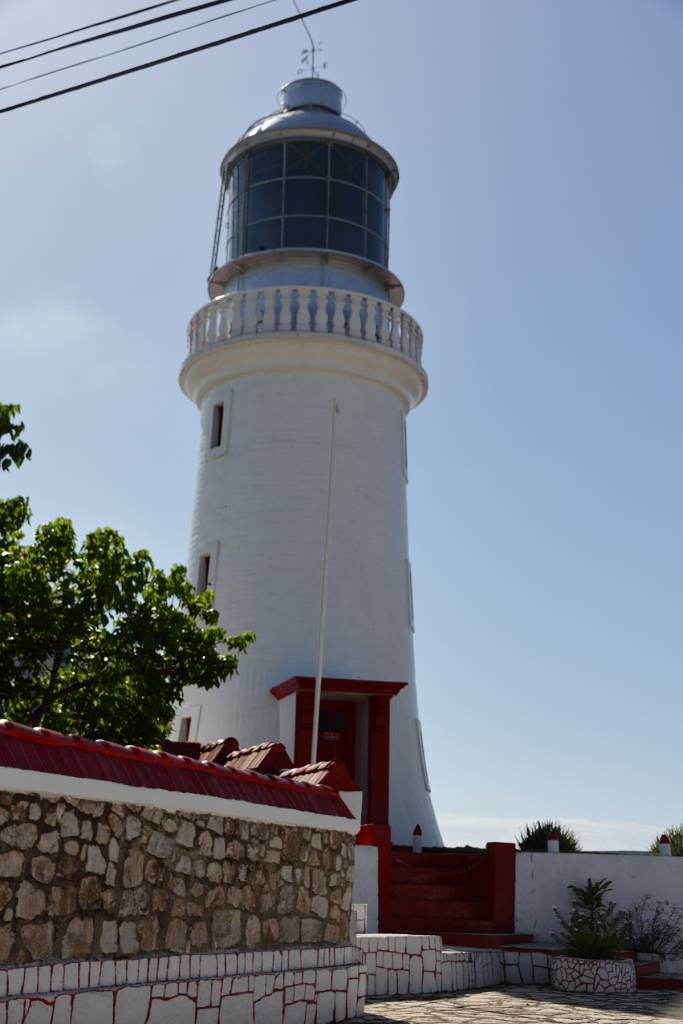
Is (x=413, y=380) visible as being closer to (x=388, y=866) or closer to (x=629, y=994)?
(x=388, y=866)

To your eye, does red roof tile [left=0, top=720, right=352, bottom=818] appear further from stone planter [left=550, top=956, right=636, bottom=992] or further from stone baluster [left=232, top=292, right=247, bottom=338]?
stone baluster [left=232, top=292, right=247, bottom=338]

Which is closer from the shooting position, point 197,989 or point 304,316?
point 197,989

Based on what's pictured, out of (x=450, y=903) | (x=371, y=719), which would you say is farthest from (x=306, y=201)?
(x=450, y=903)

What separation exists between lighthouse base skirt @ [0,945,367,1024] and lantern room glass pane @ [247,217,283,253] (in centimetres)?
1432

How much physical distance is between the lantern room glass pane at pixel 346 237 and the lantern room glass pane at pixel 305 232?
20cm

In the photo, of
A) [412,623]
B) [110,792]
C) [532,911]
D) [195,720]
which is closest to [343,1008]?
[110,792]

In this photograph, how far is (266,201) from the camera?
22.4 m

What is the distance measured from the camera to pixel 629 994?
13664 millimetres

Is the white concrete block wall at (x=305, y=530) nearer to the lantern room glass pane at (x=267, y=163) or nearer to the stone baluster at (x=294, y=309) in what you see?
the stone baluster at (x=294, y=309)

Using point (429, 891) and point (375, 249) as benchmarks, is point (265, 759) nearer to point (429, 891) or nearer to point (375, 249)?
point (429, 891)

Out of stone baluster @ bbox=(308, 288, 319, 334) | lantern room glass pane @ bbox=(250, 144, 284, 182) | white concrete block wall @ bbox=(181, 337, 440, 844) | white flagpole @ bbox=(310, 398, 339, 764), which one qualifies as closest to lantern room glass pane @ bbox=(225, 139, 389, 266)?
lantern room glass pane @ bbox=(250, 144, 284, 182)

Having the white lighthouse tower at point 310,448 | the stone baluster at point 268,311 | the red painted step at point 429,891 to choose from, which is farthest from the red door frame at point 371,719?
the stone baluster at point 268,311

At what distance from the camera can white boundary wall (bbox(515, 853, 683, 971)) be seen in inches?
653

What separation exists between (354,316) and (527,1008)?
1320cm
